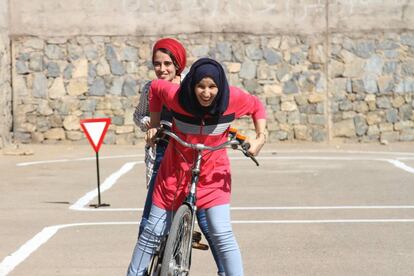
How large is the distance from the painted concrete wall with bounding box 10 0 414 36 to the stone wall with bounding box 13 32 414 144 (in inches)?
8.0

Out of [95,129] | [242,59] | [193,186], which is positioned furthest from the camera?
[242,59]

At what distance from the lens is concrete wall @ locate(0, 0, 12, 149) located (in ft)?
72.7

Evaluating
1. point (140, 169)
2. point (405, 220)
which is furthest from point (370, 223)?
point (140, 169)

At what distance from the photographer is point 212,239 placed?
6512mm

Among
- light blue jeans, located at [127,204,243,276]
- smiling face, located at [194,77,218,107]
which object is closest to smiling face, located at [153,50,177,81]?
smiling face, located at [194,77,218,107]

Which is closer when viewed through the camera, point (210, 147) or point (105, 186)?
point (210, 147)

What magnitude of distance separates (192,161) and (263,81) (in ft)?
55.3

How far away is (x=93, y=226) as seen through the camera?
10781 millimetres

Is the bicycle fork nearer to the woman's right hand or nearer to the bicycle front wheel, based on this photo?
the bicycle front wheel

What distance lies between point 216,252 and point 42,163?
1218 cm

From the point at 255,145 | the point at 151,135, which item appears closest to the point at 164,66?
the point at 151,135

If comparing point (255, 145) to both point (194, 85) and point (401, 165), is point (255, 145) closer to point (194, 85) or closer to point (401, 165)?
point (194, 85)

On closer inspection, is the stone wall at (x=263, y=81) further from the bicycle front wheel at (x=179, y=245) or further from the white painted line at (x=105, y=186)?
the bicycle front wheel at (x=179, y=245)

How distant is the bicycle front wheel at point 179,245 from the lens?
20.4 ft
